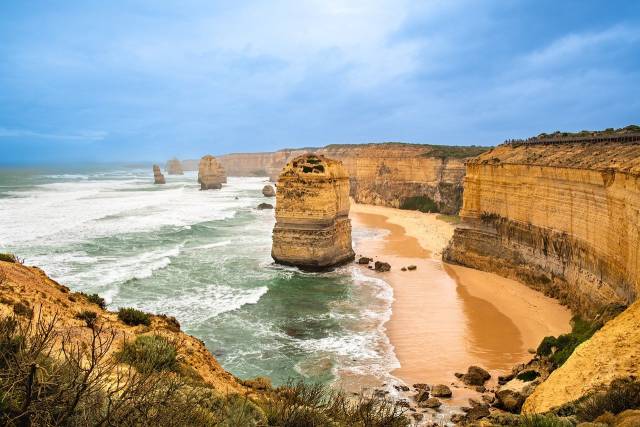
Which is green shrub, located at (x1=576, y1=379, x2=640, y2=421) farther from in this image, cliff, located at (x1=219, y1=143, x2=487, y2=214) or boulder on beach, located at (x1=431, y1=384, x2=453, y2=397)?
cliff, located at (x1=219, y1=143, x2=487, y2=214)

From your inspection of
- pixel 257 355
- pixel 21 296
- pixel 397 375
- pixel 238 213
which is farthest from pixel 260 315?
pixel 238 213

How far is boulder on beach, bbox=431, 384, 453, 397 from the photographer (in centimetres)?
1226

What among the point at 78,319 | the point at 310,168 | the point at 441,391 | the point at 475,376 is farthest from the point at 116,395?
the point at 310,168

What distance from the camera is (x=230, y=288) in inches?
865

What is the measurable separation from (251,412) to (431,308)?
1411cm

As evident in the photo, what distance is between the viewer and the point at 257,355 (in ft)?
48.4

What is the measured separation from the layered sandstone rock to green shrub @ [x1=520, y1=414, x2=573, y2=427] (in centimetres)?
170

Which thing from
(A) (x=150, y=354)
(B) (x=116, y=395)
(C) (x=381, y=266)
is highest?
(B) (x=116, y=395)

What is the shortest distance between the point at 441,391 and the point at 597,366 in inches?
171

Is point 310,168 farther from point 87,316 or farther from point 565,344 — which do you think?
point 87,316

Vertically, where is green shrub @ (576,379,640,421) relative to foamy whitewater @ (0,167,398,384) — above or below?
above

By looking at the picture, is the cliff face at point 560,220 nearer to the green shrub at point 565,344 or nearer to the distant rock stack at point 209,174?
the green shrub at point 565,344

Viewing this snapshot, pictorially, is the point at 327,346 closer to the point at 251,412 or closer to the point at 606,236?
the point at 251,412

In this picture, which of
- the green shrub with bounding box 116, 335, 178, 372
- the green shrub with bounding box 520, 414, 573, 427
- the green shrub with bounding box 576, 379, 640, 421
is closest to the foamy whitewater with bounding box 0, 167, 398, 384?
the green shrub with bounding box 116, 335, 178, 372
